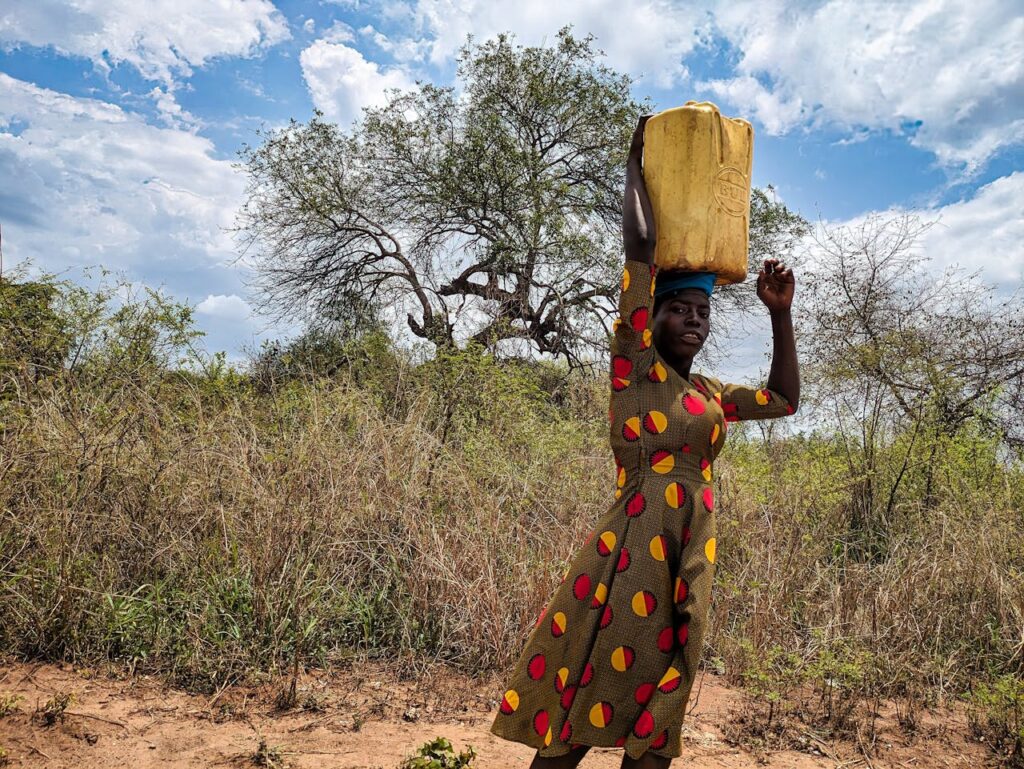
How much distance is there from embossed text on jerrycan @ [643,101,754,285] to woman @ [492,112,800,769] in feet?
0.17

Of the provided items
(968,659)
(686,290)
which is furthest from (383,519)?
(968,659)

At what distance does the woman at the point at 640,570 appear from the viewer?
1808 millimetres

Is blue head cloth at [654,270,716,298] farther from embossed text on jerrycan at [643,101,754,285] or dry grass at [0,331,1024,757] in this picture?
dry grass at [0,331,1024,757]

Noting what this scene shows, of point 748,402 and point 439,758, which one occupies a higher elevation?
point 748,402

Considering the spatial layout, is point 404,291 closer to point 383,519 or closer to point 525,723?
point 383,519

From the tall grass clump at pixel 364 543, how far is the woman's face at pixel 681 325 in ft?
6.97

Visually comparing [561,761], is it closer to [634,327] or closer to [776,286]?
[634,327]

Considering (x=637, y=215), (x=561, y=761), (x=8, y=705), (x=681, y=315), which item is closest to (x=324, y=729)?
(x=8, y=705)

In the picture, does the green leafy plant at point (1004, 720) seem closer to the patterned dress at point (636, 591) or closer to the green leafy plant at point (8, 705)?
the patterned dress at point (636, 591)

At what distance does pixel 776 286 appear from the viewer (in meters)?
2.36

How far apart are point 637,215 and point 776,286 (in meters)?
0.66

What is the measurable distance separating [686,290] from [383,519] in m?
2.84

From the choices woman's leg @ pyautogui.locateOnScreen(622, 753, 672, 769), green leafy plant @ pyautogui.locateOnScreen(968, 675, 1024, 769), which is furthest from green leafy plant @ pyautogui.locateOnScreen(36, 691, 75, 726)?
green leafy plant @ pyautogui.locateOnScreen(968, 675, 1024, 769)

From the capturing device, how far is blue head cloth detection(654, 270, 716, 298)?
2.00 meters
